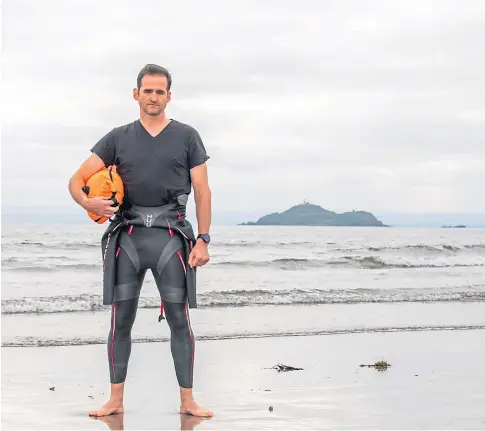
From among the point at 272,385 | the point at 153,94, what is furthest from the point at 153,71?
the point at 272,385

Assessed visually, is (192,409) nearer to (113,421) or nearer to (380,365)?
(113,421)

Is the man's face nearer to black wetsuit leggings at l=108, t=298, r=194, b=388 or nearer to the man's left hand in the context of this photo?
the man's left hand

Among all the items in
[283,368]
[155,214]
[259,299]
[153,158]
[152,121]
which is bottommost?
[259,299]

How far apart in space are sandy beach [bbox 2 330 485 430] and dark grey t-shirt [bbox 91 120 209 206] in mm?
1563

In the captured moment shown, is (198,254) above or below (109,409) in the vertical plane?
above

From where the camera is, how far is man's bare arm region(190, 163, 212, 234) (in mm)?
5457

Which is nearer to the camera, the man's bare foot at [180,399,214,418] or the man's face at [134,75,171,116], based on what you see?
the man's face at [134,75,171,116]

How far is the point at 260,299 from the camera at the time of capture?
15.5 metres

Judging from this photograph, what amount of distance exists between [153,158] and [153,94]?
0.42 m

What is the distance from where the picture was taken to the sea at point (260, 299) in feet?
36.6

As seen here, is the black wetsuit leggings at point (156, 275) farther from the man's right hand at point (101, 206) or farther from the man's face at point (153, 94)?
the man's face at point (153, 94)

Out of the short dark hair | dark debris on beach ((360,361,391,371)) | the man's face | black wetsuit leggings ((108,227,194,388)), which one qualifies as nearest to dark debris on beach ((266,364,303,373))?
dark debris on beach ((360,361,391,371))

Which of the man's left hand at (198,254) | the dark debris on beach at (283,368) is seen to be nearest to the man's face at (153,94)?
the man's left hand at (198,254)

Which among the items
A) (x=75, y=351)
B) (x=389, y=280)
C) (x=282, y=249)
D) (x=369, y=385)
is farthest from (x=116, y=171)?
(x=282, y=249)
